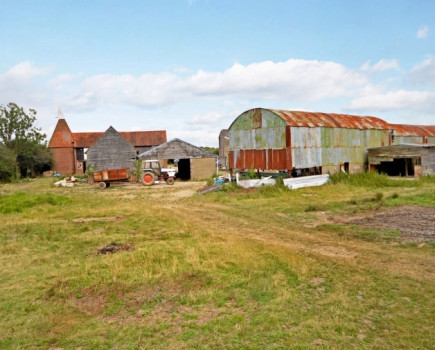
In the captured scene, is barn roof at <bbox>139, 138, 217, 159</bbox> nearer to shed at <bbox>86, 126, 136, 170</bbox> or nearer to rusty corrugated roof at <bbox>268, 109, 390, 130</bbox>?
shed at <bbox>86, 126, 136, 170</bbox>

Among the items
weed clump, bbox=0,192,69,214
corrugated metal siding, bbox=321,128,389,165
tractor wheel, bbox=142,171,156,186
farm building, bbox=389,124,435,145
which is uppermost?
farm building, bbox=389,124,435,145

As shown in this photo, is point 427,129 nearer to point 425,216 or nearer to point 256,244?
point 425,216

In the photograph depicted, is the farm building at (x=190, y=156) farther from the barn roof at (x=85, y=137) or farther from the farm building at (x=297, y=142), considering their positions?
the barn roof at (x=85, y=137)

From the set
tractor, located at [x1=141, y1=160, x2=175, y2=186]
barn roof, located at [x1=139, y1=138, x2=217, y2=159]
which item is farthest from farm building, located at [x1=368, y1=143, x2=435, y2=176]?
tractor, located at [x1=141, y1=160, x2=175, y2=186]

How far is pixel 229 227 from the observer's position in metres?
13.7

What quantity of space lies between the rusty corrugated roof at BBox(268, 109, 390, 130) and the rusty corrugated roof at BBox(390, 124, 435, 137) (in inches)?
236

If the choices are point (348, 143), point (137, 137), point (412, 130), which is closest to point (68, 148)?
point (137, 137)

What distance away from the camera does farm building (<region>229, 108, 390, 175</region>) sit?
26.5 m

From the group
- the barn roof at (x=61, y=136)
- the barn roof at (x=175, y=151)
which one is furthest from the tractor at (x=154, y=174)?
the barn roof at (x=61, y=136)

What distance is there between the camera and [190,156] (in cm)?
3791

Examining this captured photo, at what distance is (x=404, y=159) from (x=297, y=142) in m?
11.6

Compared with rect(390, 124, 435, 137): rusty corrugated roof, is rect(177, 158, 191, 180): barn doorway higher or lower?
lower

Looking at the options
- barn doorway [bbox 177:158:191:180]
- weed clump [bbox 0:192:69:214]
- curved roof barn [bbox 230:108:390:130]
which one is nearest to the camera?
weed clump [bbox 0:192:69:214]

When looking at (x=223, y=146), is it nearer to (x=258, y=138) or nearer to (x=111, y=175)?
(x=111, y=175)
